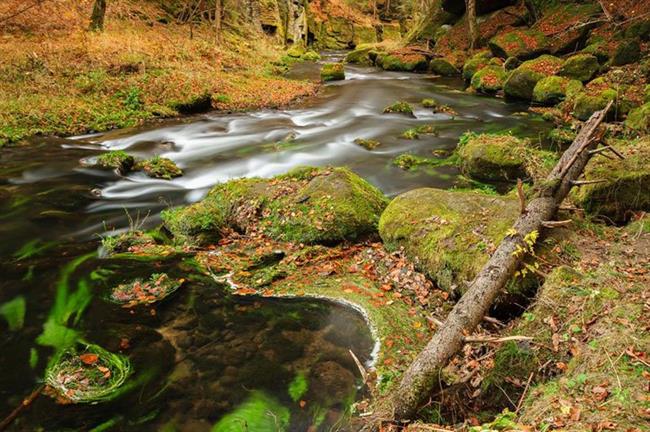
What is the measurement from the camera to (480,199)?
611 centimetres

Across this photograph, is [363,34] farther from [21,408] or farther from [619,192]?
[21,408]

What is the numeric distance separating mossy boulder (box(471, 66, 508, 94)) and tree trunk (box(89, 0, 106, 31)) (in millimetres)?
16507

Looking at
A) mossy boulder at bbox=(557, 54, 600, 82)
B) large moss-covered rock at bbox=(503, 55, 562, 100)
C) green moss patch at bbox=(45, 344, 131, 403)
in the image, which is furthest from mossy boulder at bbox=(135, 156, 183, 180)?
mossy boulder at bbox=(557, 54, 600, 82)

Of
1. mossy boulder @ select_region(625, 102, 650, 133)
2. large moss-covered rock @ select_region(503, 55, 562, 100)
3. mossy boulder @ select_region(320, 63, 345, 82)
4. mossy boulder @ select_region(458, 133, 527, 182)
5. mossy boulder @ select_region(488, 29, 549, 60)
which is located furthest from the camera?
mossy boulder @ select_region(320, 63, 345, 82)

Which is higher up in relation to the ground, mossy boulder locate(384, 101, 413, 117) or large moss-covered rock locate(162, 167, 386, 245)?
mossy boulder locate(384, 101, 413, 117)

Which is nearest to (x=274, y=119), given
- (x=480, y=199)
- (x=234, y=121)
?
(x=234, y=121)

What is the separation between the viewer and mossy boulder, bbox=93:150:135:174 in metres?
10.3

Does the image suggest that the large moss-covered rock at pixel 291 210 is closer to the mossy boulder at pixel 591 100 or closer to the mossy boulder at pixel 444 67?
the mossy boulder at pixel 591 100

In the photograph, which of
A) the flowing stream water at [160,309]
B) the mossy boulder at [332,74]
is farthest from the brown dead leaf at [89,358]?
the mossy boulder at [332,74]

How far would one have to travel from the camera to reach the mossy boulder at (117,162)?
404 inches

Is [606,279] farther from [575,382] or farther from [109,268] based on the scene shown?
[109,268]

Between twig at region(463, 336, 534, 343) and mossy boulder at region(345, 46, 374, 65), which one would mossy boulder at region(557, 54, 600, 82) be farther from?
mossy boulder at region(345, 46, 374, 65)

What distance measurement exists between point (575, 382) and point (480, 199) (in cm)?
353

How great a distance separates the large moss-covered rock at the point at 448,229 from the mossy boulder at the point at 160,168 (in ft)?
18.8
